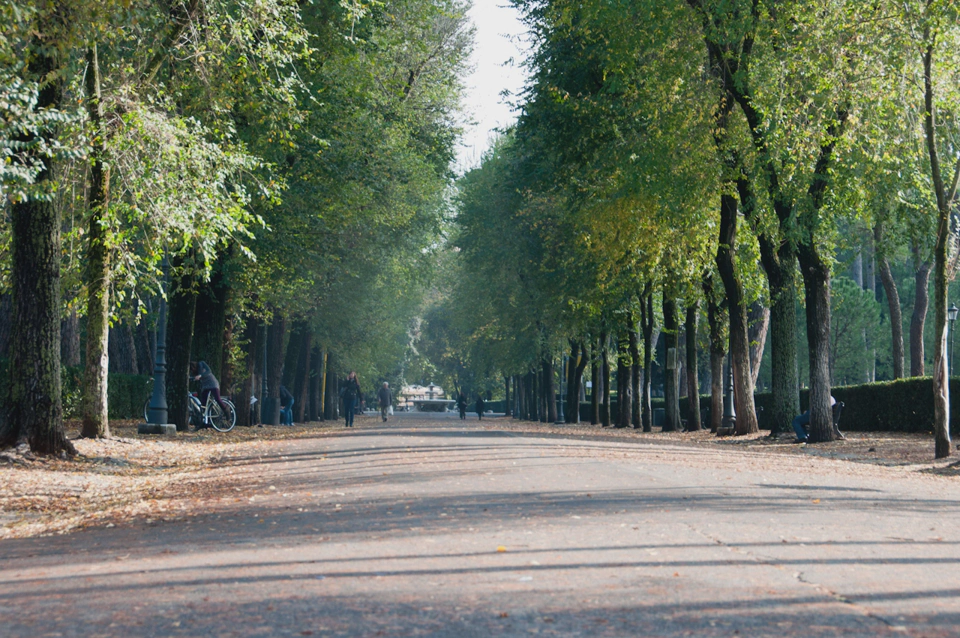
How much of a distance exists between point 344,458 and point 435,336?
283 ft

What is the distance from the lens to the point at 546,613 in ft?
18.2

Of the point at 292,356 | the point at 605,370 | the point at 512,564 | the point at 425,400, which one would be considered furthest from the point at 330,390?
the point at 425,400

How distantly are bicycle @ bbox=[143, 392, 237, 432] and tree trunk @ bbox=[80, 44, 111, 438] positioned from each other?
6.96 metres

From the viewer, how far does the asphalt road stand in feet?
17.8

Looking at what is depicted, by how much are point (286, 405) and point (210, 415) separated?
1266cm

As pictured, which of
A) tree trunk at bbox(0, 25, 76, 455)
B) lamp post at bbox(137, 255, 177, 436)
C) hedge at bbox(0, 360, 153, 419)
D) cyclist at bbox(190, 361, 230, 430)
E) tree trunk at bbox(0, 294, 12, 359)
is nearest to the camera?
tree trunk at bbox(0, 25, 76, 455)

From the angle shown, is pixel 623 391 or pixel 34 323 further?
pixel 623 391

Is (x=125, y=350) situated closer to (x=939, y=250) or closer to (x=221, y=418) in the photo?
(x=221, y=418)

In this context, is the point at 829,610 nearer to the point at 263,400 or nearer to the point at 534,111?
the point at 534,111

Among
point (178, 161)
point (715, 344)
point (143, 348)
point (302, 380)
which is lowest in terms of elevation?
point (302, 380)

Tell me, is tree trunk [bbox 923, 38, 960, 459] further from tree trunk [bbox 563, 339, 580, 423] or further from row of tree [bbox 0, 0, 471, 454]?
tree trunk [bbox 563, 339, 580, 423]

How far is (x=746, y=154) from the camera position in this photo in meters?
23.6

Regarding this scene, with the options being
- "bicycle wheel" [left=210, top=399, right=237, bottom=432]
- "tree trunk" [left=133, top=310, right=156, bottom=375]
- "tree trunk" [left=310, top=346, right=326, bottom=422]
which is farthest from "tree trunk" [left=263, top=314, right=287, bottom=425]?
"bicycle wheel" [left=210, top=399, right=237, bottom=432]

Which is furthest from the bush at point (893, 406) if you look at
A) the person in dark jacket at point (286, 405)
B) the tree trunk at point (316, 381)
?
the tree trunk at point (316, 381)
